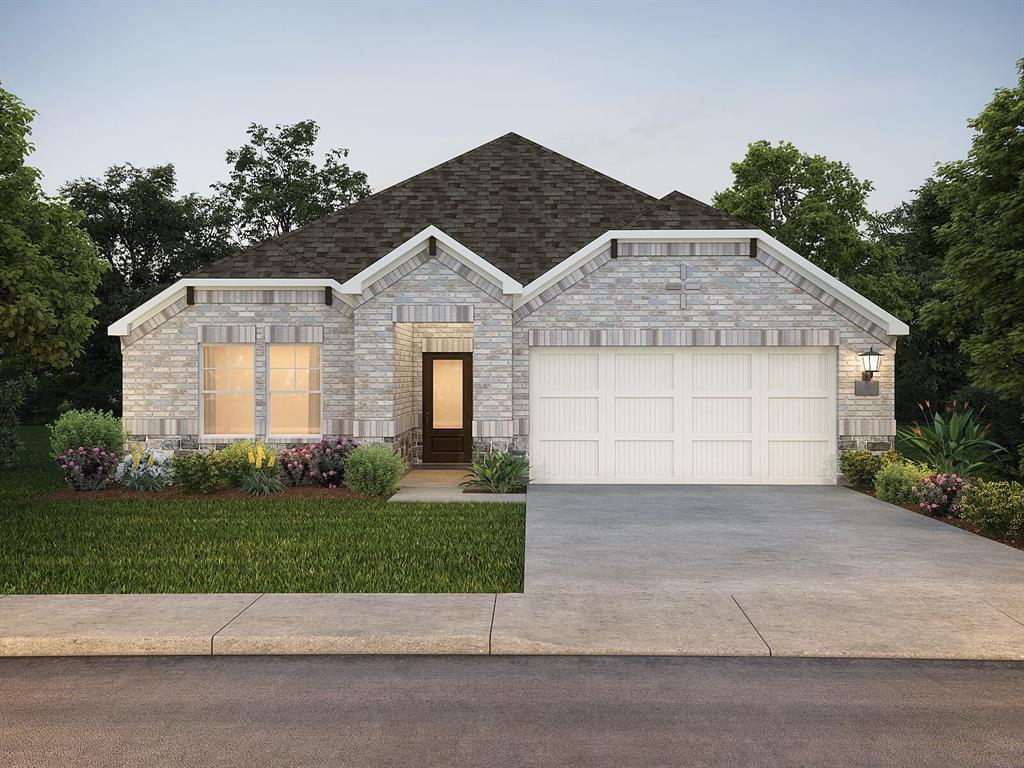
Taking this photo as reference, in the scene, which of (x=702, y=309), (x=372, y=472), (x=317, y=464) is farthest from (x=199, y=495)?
(x=702, y=309)

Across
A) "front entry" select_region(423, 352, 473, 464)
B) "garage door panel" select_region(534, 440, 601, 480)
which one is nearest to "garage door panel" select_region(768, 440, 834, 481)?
"garage door panel" select_region(534, 440, 601, 480)

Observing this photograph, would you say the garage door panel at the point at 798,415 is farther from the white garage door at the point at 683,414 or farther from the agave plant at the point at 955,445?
the agave plant at the point at 955,445

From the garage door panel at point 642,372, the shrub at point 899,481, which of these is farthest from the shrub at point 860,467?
the garage door panel at point 642,372

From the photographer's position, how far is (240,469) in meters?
14.6

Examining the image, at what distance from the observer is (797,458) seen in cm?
1577

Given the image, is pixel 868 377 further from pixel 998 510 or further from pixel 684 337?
pixel 998 510

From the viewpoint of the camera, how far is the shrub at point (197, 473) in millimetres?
14141

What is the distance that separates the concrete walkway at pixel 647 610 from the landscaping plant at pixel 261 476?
19.6 ft

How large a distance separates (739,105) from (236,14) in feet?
54.2

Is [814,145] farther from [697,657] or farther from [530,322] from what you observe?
[697,657]

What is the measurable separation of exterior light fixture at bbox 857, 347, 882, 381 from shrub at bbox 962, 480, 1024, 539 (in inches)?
180

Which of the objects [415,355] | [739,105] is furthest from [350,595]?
[739,105]

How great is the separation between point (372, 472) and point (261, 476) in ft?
6.79

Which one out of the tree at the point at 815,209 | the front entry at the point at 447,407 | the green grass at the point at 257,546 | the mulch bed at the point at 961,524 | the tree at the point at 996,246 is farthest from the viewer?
the tree at the point at 815,209
